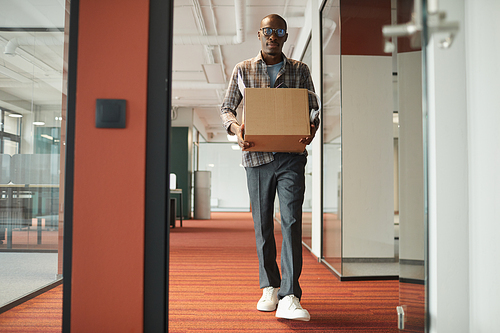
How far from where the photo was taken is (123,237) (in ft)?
4.31

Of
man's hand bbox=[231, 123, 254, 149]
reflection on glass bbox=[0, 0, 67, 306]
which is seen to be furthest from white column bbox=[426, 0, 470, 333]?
reflection on glass bbox=[0, 0, 67, 306]

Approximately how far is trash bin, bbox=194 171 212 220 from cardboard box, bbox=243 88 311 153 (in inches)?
339

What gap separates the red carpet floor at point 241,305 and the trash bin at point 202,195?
679cm

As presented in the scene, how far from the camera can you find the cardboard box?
1614mm

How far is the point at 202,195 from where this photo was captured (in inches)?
402

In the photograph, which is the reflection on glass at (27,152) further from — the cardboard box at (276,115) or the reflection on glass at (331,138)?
the reflection on glass at (331,138)

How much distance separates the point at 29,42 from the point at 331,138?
2.29m

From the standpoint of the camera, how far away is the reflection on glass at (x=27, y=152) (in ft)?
6.02

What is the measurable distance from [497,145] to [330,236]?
2161 millimetres

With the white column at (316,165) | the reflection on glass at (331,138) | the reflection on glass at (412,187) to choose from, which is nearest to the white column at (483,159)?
the reflection on glass at (412,187)

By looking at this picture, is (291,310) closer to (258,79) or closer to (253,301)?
(253,301)

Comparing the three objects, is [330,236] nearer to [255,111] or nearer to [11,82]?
[255,111]

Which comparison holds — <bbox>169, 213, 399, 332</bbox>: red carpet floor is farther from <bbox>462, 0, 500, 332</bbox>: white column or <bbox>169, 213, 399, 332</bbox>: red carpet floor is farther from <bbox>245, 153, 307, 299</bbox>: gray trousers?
<bbox>462, 0, 500, 332</bbox>: white column

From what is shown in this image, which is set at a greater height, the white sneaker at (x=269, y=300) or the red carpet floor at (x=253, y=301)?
the white sneaker at (x=269, y=300)
